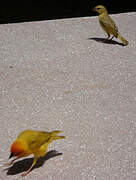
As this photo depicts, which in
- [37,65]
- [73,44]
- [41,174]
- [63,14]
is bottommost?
[41,174]

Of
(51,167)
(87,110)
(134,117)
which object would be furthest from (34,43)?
(51,167)

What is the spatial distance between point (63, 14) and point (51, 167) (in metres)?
5.41

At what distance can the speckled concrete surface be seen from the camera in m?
3.43

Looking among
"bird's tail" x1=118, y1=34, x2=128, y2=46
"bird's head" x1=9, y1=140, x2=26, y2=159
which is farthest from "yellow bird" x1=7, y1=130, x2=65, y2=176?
"bird's tail" x1=118, y1=34, x2=128, y2=46

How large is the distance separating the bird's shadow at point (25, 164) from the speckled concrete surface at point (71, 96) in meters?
0.01

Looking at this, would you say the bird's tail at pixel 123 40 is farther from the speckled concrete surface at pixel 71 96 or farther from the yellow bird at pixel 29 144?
the yellow bird at pixel 29 144

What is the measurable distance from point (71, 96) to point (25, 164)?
1.42m

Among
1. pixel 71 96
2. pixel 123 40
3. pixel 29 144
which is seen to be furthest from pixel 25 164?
pixel 123 40

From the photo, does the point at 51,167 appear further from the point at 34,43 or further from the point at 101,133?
the point at 34,43

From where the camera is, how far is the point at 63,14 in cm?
818

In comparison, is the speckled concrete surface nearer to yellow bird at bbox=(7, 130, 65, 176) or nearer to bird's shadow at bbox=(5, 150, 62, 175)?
bird's shadow at bbox=(5, 150, 62, 175)

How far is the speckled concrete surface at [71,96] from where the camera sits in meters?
3.43

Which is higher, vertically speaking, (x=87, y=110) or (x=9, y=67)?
(x=9, y=67)

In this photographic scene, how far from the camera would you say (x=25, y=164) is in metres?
3.42
